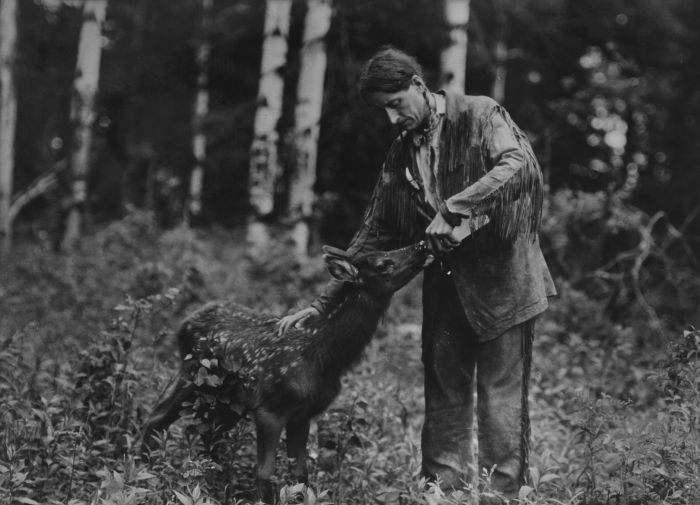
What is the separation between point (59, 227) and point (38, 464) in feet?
36.1

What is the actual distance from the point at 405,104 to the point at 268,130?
8824 mm

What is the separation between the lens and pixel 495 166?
4.37 meters

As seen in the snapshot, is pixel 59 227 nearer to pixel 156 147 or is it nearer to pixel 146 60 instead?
pixel 156 147

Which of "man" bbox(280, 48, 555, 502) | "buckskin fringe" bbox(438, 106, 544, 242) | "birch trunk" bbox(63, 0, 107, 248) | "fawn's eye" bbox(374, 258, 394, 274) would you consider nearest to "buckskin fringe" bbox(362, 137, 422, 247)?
"man" bbox(280, 48, 555, 502)

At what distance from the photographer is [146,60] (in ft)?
86.2

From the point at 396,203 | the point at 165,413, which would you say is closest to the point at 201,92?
the point at 165,413

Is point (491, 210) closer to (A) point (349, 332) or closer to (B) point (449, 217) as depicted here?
(B) point (449, 217)

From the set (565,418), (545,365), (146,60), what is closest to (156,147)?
(146,60)

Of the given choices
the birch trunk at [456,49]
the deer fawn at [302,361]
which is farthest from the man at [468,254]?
the birch trunk at [456,49]

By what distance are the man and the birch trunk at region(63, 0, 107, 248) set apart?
37.5ft

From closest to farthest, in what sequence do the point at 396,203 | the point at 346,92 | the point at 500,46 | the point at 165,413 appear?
1. the point at 396,203
2. the point at 165,413
3. the point at 346,92
4. the point at 500,46

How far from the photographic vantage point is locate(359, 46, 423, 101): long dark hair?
4.39 metres

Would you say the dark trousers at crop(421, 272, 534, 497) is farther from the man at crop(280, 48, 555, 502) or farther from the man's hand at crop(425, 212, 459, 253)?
the man's hand at crop(425, 212, 459, 253)

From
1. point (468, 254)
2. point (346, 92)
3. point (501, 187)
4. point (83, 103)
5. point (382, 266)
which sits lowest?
point (382, 266)
